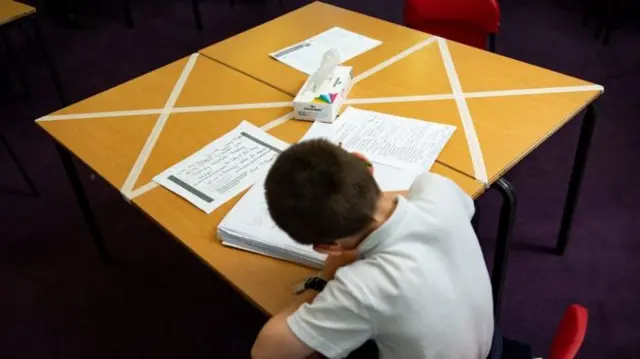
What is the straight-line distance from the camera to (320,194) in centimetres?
90

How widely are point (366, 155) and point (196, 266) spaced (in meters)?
0.99

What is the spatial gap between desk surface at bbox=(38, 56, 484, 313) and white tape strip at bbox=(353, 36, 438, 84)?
0.80 ft

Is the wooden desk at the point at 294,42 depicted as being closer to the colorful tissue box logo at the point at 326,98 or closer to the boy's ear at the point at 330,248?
the colorful tissue box logo at the point at 326,98

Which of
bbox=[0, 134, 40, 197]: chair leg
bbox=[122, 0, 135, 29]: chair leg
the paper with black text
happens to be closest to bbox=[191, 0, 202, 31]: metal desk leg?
bbox=[122, 0, 135, 29]: chair leg

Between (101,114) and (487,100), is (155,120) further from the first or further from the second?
(487,100)

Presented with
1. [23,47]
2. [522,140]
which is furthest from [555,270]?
[23,47]

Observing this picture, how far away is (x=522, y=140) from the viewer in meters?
1.46

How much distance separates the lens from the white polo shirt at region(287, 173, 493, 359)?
3.09 ft

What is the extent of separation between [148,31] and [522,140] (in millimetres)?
3044

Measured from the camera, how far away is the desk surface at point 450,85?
148cm

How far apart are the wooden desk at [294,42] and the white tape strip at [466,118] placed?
0.50ft

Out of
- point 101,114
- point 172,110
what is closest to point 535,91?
point 172,110

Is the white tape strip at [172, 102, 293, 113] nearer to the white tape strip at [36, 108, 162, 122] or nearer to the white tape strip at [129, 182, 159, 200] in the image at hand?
the white tape strip at [36, 108, 162, 122]

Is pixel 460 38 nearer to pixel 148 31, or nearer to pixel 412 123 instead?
pixel 412 123
